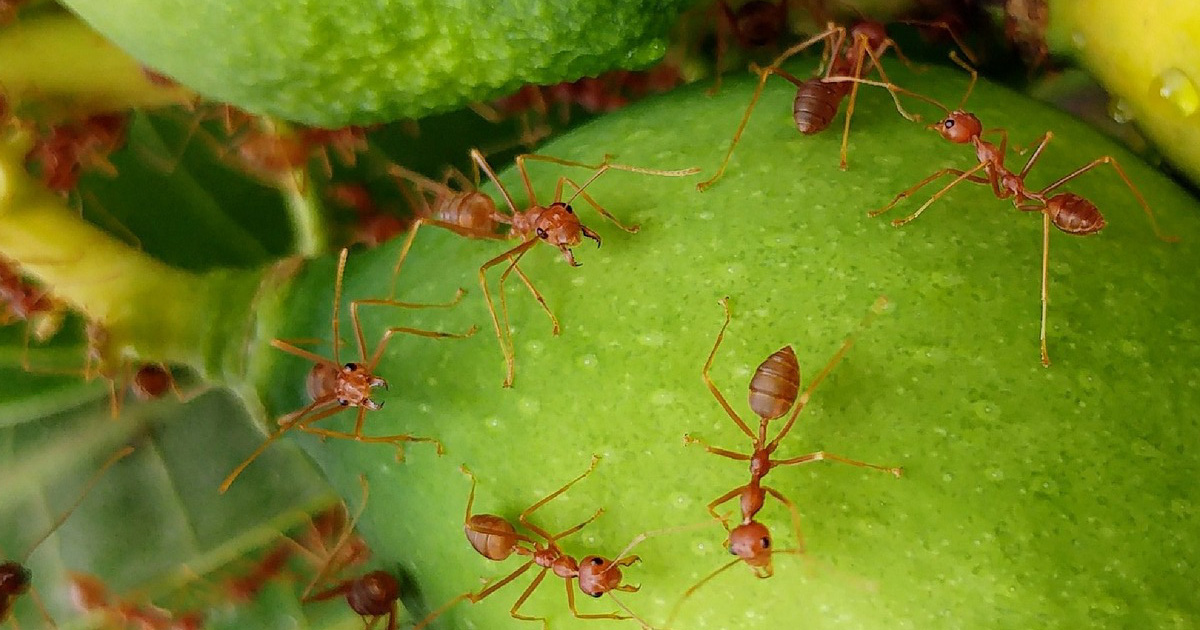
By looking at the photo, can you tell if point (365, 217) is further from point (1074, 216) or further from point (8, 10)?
point (1074, 216)

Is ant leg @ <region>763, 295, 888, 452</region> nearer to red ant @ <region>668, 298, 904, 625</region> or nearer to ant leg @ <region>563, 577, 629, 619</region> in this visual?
red ant @ <region>668, 298, 904, 625</region>

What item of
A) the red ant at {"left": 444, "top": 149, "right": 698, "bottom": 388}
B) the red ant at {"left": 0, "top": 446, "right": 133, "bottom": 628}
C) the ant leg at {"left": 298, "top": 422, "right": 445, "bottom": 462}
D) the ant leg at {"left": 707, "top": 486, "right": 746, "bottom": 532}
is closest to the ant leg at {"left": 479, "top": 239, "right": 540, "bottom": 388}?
the red ant at {"left": 444, "top": 149, "right": 698, "bottom": 388}

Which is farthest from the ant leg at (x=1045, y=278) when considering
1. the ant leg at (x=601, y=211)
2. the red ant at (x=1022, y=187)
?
the ant leg at (x=601, y=211)

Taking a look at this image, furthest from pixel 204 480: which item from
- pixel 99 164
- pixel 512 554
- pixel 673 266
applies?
pixel 673 266

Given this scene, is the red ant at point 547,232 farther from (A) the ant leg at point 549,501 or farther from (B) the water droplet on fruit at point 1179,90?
(B) the water droplet on fruit at point 1179,90

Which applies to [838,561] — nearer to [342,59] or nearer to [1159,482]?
[1159,482]

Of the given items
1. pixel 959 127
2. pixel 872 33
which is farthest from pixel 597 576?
pixel 872 33
